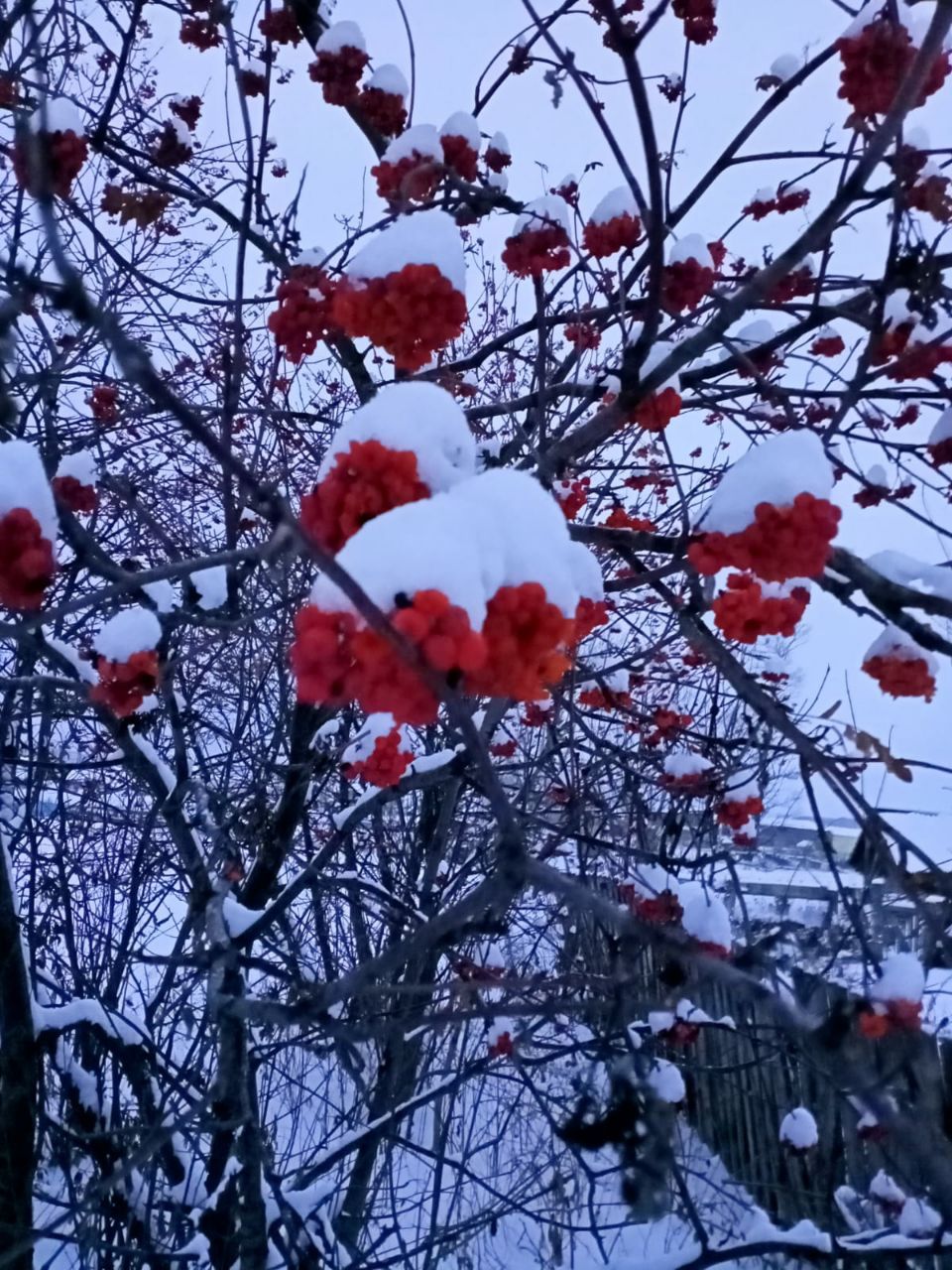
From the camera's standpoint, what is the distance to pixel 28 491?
5.01 feet

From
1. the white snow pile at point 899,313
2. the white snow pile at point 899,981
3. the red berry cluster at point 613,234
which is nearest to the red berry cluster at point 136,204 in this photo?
the red berry cluster at point 613,234

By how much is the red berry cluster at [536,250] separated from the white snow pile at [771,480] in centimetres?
111

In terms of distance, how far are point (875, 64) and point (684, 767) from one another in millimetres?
2690

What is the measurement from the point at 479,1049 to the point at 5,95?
17.0 ft

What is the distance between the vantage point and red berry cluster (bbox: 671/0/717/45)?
2787mm

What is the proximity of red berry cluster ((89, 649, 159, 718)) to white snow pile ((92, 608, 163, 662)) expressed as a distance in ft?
0.05

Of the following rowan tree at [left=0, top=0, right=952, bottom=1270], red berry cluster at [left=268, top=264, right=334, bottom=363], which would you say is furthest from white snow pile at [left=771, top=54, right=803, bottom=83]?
red berry cluster at [left=268, top=264, right=334, bottom=363]

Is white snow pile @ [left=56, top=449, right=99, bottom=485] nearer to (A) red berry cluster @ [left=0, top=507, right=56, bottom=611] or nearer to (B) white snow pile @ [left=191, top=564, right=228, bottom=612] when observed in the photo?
(B) white snow pile @ [left=191, top=564, right=228, bottom=612]

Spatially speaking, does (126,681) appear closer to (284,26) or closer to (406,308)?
(406,308)

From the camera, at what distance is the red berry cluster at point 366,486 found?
1.06m

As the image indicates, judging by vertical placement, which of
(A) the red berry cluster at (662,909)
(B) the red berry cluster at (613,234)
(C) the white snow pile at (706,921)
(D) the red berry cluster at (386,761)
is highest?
(B) the red berry cluster at (613,234)

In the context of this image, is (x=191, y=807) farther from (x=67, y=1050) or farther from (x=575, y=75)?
(x=575, y=75)

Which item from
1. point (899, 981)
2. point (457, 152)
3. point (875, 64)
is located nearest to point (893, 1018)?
point (899, 981)

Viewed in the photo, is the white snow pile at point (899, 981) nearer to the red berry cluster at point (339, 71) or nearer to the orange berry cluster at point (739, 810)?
the orange berry cluster at point (739, 810)
